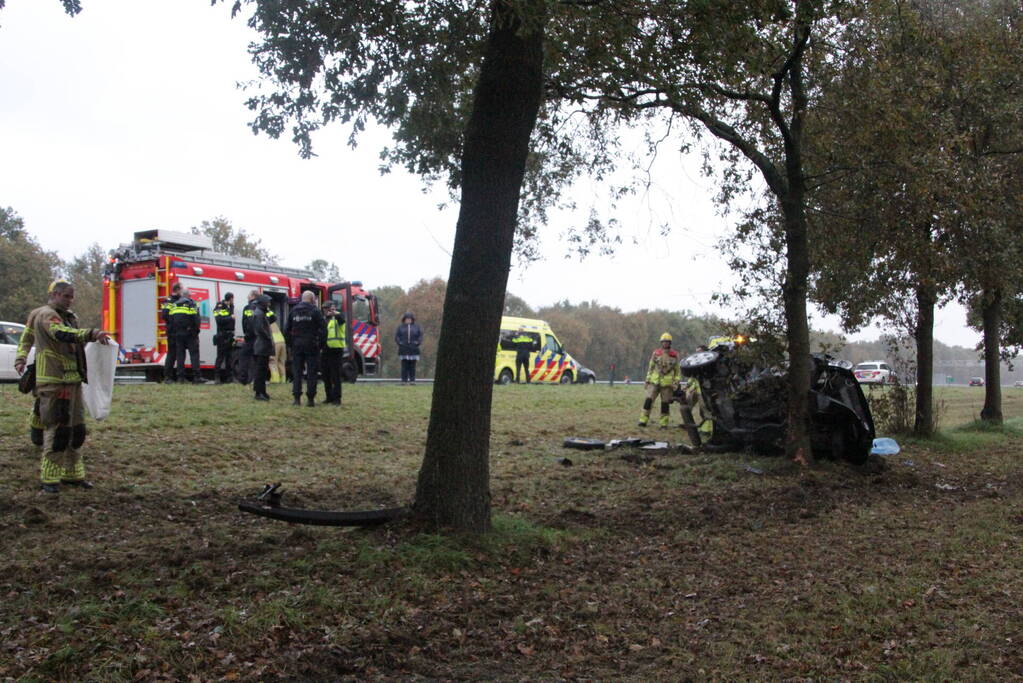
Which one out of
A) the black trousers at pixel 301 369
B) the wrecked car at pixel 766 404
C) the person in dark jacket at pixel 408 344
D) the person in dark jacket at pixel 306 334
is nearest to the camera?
the wrecked car at pixel 766 404

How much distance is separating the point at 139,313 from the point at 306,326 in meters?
7.82

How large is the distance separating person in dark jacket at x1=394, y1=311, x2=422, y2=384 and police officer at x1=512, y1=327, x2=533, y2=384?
5878 mm

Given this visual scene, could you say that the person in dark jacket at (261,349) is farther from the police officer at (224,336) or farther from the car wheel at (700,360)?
the car wheel at (700,360)

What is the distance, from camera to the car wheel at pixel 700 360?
39.1 feet

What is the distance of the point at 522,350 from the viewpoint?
30.4 m

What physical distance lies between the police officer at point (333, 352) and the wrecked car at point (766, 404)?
6.07 metres

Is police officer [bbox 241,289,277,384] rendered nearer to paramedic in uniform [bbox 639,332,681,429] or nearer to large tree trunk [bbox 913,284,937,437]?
paramedic in uniform [bbox 639,332,681,429]

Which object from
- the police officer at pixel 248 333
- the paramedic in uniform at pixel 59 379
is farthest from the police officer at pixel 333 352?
the paramedic in uniform at pixel 59 379

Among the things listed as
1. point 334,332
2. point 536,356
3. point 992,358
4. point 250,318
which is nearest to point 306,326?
point 334,332

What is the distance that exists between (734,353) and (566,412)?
715cm

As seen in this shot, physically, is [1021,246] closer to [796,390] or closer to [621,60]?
[796,390]

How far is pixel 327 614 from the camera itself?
5.20 metres

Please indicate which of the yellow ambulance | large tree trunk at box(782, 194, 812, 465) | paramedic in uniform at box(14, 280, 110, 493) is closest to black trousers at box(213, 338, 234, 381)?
the yellow ambulance

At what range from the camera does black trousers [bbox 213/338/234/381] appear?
62.4 ft
